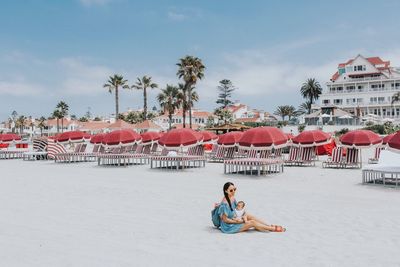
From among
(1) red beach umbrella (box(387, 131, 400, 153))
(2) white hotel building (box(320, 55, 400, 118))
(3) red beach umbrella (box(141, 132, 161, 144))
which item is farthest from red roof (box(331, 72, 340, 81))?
(1) red beach umbrella (box(387, 131, 400, 153))

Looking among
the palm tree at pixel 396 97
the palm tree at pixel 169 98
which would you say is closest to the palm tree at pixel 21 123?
the palm tree at pixel 169 98

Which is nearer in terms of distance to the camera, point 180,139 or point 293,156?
point 180,139

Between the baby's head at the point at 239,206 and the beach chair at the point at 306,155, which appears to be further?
the beach chair at the point at 306,155

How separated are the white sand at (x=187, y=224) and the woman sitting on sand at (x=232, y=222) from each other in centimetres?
16

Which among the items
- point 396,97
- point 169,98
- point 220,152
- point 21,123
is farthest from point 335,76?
point 21,123

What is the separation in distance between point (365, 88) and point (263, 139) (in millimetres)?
61060

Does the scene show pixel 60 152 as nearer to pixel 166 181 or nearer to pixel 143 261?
pixel 166 181

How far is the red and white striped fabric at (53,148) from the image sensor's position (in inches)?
1208

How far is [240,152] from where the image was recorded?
27.3 meters

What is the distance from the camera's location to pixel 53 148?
31.5m

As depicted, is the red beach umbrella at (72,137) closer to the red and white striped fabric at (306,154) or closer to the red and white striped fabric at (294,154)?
the red and white striped fabric at (294,154)

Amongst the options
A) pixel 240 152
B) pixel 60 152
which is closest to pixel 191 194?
pixel 240 152

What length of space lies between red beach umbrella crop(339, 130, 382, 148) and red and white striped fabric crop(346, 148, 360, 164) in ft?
2.39

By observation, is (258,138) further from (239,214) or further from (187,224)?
(239,214)
